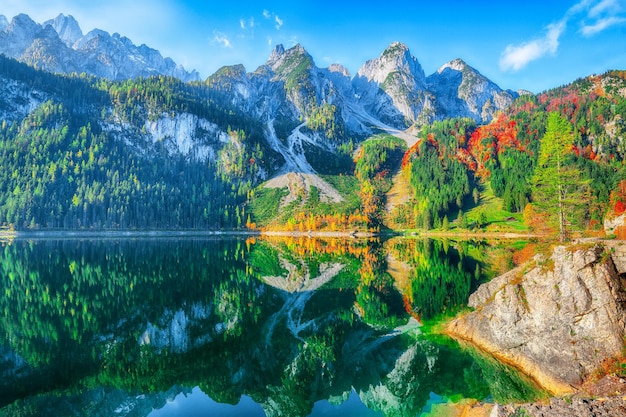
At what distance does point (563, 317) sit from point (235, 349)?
2391 centimetres

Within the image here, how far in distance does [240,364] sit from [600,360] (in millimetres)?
22920

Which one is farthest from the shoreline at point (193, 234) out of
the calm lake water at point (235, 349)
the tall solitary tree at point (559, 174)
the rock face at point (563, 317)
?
the rock face at point (563, 317)

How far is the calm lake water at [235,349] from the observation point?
21.2 meters

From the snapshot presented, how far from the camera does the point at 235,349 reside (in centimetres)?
2922

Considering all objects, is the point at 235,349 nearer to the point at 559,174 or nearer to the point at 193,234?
the point at 559,174

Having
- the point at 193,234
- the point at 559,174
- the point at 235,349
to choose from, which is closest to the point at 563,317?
the point at 559,174

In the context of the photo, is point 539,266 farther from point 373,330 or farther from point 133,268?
point 133,268

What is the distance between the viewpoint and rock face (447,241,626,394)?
70.4 ft

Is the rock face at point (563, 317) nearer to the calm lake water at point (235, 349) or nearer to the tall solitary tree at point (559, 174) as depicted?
the calm lake water at point (235, 349)

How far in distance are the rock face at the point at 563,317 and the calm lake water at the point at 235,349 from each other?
2.09 metres

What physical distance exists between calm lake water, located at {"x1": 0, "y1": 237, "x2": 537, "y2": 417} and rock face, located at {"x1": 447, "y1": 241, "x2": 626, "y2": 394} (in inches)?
82.2

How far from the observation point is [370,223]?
19150 cm

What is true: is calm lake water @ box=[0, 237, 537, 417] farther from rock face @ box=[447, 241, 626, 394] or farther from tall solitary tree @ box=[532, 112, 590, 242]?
tall solitary tree @ box=[532, 112, 590, 242]

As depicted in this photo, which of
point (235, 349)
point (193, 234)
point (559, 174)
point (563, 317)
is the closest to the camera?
point (563, 317)
